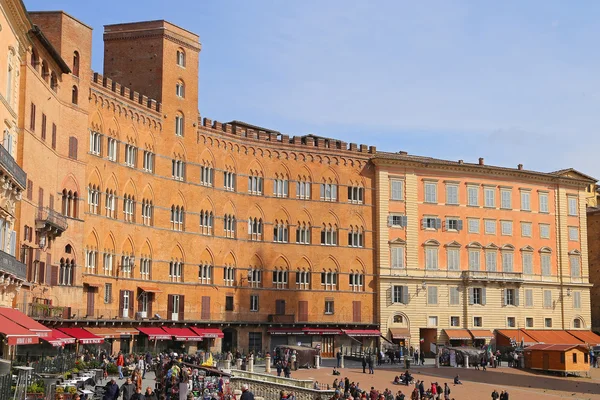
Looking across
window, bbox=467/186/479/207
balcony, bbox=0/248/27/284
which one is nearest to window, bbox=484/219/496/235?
window, bbox=467/186/479/207

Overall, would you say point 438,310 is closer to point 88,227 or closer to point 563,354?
point 563,354

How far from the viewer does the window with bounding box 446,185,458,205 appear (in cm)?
8588

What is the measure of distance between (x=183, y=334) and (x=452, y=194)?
3064cm

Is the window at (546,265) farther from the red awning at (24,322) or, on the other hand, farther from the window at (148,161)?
the red awning at (24,322)

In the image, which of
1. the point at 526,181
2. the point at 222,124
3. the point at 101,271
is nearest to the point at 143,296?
the point at 101,271

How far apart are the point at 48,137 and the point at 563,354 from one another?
40781 mm

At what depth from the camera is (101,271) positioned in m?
63.1

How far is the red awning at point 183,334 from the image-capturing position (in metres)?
67.8

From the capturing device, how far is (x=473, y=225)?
86.6 m

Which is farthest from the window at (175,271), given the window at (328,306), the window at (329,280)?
the window at (328,306)

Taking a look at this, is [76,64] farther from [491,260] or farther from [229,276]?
[491,260]

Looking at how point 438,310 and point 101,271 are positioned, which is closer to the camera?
point 101,271

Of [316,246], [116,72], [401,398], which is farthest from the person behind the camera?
[316,246]

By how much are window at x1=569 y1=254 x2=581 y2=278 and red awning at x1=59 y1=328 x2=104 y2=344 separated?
171 ft
